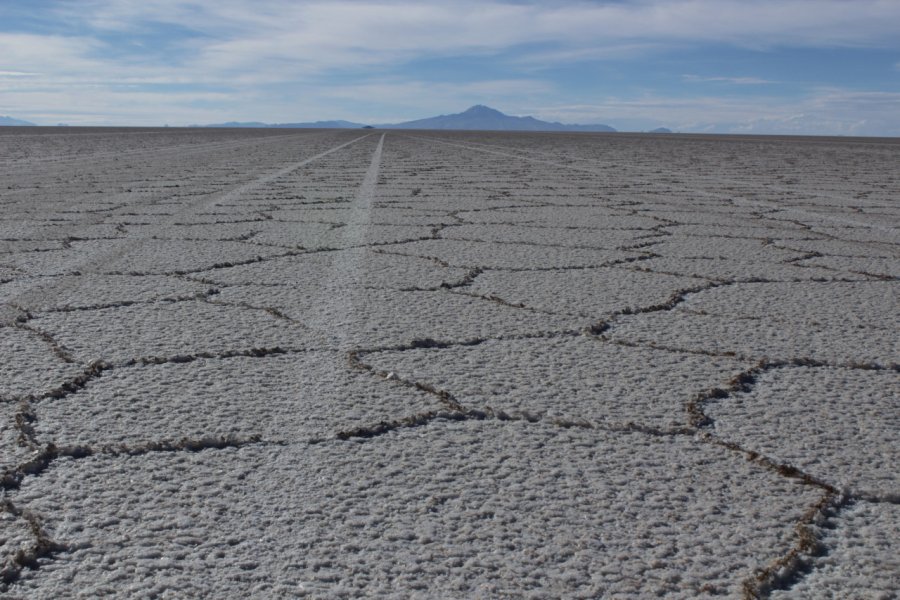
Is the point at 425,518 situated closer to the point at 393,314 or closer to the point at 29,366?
the point at 29,366

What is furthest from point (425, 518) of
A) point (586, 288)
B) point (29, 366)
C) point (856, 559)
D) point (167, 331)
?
point (586, 288)

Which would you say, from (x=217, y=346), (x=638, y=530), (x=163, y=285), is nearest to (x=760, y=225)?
(x=163, y=285)

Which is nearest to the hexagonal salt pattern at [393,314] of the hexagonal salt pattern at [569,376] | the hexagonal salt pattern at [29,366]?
the hexagonal salt pattern at [569,376]

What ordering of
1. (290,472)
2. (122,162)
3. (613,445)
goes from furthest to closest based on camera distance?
(122,162), (613,445), (290,472)

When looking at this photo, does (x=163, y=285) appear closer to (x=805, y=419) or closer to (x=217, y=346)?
(x=217, y=346)

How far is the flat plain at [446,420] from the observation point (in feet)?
3.69

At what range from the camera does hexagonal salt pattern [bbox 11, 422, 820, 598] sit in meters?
1.08

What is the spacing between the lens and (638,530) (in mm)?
1218


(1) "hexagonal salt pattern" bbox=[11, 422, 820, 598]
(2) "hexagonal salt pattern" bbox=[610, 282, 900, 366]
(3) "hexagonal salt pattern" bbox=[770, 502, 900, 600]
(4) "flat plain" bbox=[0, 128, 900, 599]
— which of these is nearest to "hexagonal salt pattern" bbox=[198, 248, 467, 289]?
(4) "flat plain" bbox=[0, 128, 900, 599]

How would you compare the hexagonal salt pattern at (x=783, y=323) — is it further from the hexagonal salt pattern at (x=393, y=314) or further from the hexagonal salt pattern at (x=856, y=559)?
the hexagonal salt pattern at (x=856, y=559)

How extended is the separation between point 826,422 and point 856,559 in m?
0.52

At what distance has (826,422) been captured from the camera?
163 centimetres

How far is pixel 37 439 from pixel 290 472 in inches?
15.4

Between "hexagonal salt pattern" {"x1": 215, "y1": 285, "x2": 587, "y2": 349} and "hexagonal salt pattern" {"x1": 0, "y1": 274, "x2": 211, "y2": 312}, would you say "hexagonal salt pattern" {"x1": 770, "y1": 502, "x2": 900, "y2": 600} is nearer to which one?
"hexagonal salt pattern" {"x1": 215, "y1": 285, "x2": 587, "y2": 349}
